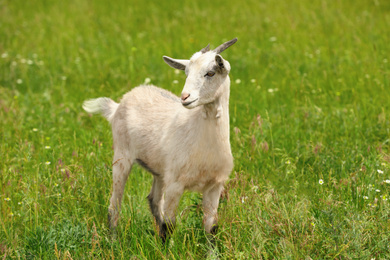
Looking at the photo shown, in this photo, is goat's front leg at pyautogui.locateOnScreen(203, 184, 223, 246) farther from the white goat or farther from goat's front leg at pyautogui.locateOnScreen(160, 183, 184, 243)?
goat's front leg at pyautogui.locateOnScreen(160, 183, 184, 243)

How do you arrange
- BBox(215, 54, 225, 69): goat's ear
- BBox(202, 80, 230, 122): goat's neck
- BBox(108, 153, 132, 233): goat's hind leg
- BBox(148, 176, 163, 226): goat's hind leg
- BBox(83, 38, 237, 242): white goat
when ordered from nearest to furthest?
BBox(215, 54, 225, 69): goat's ear < BBox(83, 38, 237, 242): white goat < BBox(202, 80, 230, 122): goat's neck < BBox(108, 153, 132, 233): goat's hind leg < BBox(148, 176, 163, 226): goat's hind leg

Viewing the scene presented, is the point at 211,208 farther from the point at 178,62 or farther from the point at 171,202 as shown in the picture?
the point at 178,62

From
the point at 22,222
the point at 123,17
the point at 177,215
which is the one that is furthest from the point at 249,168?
the point at 123,17

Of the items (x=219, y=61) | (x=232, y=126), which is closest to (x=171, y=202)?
(x=219, y=61)

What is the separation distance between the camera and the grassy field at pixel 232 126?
3.98 metres

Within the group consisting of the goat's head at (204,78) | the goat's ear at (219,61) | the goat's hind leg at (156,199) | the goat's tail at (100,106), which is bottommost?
the goat's hind leg at (156,199)

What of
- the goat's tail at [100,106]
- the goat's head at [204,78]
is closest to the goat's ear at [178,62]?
the goat's head at [204,78]

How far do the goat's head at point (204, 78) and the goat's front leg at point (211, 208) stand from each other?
899mm

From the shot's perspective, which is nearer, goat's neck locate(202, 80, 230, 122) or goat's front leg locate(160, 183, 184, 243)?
goat's neck locate(202, 80, 230, 122)

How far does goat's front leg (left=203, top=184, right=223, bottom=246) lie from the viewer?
4.25 m

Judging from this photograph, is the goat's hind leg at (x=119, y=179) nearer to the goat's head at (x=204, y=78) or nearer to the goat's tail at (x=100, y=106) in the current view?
the goat's tail at (x=100, y=106)

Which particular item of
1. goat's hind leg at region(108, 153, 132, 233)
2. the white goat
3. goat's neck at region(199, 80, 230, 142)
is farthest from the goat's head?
goat's hind leg at region(108, 153, 132, 233)

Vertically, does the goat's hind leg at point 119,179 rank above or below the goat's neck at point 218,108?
below

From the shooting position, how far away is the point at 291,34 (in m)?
9.16
